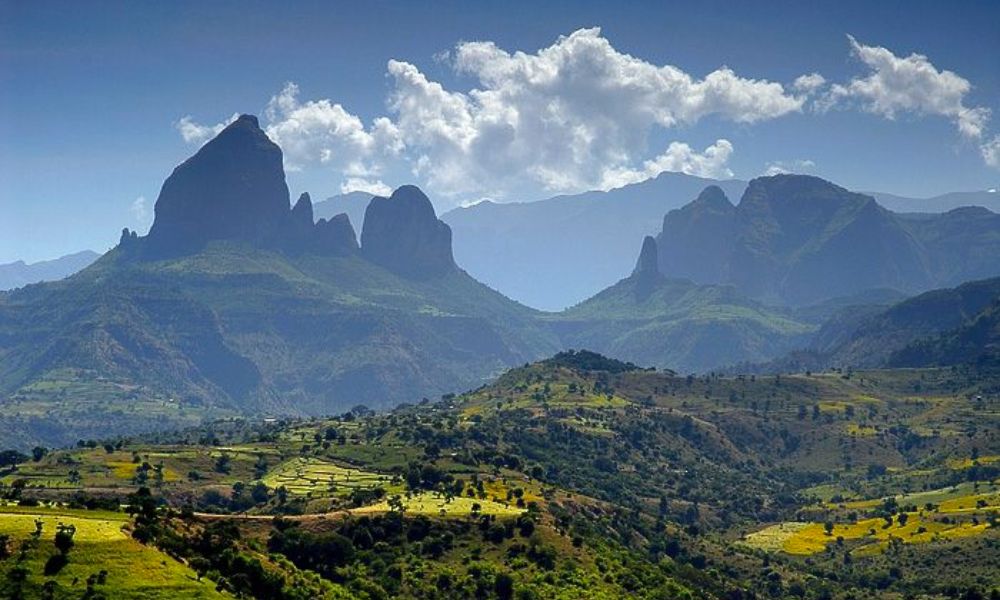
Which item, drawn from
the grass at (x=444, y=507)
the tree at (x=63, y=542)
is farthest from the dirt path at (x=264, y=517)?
the tree at (x=63, y=542)

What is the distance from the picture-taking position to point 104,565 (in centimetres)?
10225

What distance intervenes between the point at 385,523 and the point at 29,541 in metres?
71.1

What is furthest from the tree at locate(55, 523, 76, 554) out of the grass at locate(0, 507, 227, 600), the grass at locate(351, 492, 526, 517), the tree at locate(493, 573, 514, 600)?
the grass at locate(351, 492, 526, 517)

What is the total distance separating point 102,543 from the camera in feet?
346

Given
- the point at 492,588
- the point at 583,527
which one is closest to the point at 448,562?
the point at 492,588

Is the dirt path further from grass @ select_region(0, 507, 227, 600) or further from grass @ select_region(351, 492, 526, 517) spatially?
grass @ select_region(0, 507, 227, 600)

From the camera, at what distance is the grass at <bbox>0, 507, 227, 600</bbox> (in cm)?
9856

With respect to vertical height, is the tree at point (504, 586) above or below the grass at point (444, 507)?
below

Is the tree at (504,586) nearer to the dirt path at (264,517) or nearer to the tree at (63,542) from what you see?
the dirt path at (264,517)

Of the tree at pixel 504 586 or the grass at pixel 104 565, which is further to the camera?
the tree at pixel 504 586

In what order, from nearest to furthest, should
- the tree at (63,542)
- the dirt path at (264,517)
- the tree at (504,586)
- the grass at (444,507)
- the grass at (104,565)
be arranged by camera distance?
the grass at (104,565)
the tree at (63,542)
the tree at (504,586)
the dirt path at (264,517)
the grass at (444,507)

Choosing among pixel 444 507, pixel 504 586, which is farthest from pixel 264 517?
pixel 504 586

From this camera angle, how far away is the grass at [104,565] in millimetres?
98562

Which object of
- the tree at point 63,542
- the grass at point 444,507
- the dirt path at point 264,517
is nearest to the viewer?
the tree at point 63,542
